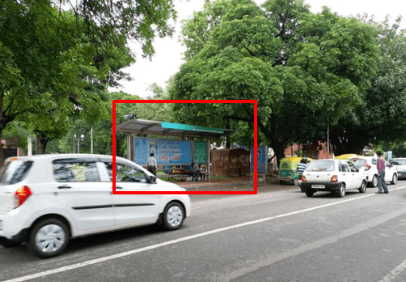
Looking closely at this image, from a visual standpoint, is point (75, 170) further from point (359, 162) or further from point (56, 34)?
point (359, 162)

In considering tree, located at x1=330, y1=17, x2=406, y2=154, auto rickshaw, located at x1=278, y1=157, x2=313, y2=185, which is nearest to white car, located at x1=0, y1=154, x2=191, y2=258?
auto rickshaw, located at x1=278, y1=157, x2=313, y2=185

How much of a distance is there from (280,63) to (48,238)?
18.1 metres

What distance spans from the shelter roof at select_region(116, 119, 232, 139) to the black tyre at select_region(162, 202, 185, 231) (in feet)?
26.4

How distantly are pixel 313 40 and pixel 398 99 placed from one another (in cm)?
1128

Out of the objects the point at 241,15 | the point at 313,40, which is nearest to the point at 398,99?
the point at 313,40

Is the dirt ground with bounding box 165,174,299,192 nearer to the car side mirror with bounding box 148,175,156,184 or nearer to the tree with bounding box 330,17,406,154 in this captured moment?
the tree with bounding box 330,17,406,154

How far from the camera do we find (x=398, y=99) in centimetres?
2636

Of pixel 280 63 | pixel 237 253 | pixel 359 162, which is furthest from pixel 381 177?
pixel 237 253

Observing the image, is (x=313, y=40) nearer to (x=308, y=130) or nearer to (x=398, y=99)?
(x=308, y=130)

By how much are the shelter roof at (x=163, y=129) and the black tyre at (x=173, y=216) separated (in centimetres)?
804

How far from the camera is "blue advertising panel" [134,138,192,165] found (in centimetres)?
1661

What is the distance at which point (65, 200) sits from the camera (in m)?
5.54

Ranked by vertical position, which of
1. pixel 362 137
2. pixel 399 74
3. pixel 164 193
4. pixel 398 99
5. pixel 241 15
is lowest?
pixel 164 193

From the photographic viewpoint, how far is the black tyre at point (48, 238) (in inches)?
205
